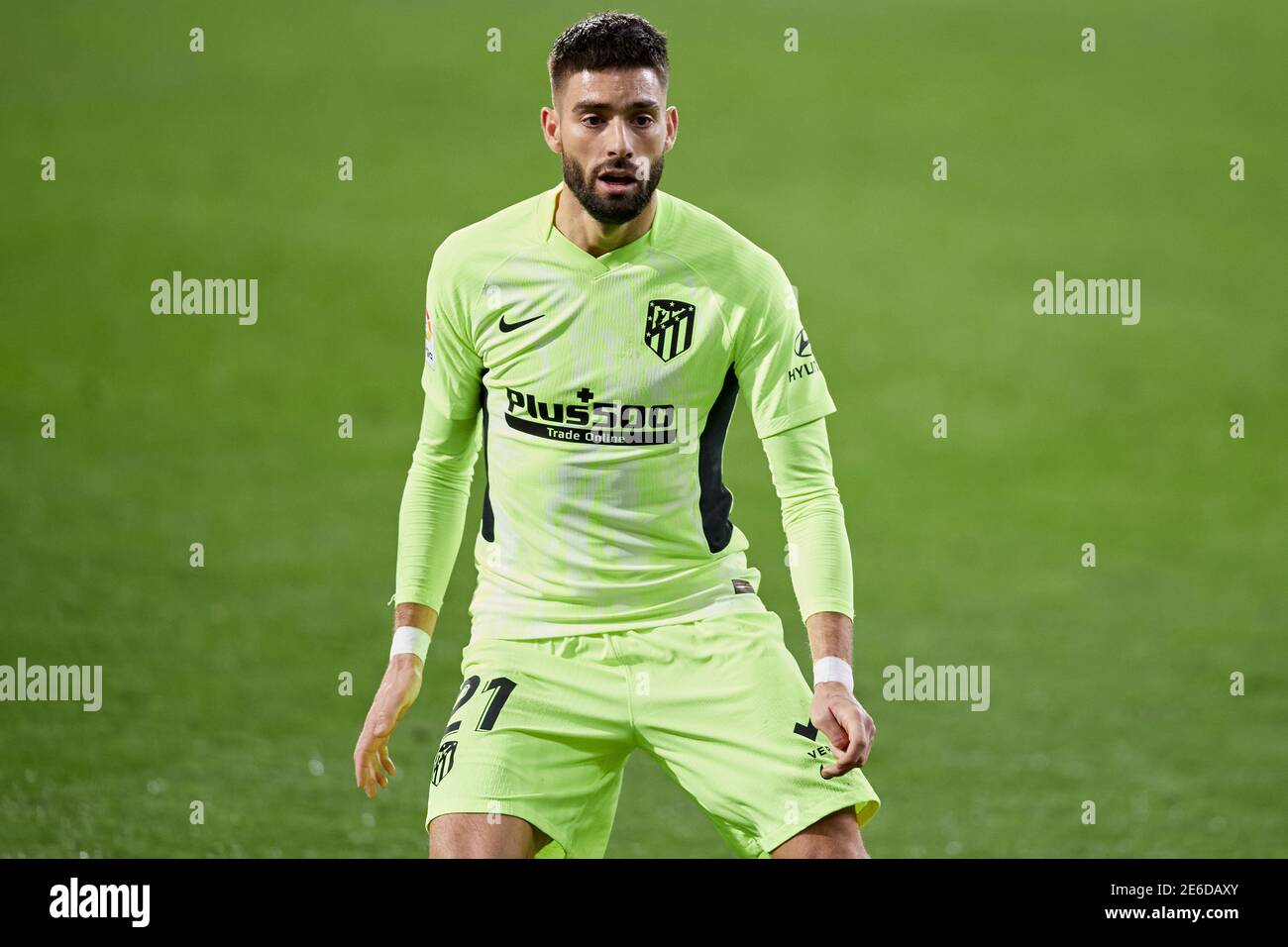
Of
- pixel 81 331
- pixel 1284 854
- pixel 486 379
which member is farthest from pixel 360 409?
pixel 486 379

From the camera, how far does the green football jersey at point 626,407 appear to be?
453 cm

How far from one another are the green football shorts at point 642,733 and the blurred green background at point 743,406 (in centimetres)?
284

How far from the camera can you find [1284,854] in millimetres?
7555

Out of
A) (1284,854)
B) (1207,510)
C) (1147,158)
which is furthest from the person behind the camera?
(1147,158)

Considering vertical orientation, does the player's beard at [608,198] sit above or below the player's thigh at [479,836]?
above

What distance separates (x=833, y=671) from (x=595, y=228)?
50.6 inches

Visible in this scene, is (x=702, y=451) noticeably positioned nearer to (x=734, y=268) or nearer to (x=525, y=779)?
(x=734, y=268)

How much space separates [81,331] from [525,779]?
9870 mm

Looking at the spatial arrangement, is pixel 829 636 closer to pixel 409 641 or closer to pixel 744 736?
pixel 744 736

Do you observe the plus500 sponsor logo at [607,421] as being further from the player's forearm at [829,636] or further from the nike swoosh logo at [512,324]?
the player's forearm at [829,636]
